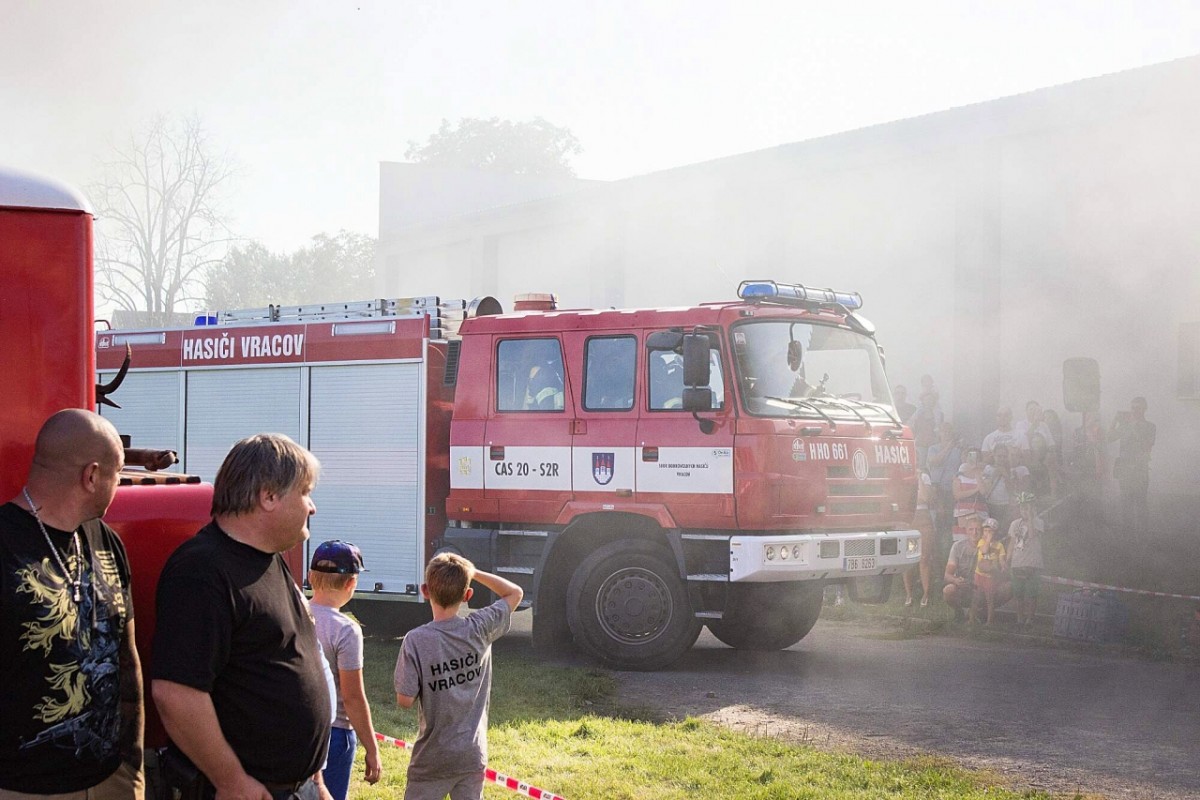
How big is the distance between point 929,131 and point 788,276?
3217mm

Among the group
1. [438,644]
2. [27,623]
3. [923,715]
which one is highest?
[27,623]

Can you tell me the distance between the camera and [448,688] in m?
4.36

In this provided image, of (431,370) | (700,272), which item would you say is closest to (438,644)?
(431,370)

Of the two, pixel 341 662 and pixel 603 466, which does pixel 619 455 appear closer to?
pixel 603 466

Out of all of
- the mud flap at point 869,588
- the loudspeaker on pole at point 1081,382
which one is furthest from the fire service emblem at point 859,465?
the loudspeaker on pole at point 1081,382

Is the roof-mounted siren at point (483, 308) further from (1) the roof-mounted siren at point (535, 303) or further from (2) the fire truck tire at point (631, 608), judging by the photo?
(2) the fire truck tire at point (631, 608)

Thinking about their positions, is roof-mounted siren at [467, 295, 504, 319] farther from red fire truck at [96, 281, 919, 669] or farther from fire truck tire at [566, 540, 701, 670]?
fire truck tire at [566, 540, 701, 670]

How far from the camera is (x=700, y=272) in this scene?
68.9 ft

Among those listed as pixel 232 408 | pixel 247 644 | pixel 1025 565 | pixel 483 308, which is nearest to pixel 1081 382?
pixel 1025 565

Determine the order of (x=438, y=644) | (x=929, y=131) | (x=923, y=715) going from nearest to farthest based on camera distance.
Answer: (x=438, y=644)
(x=923, y=715)
(x=929, y=131)

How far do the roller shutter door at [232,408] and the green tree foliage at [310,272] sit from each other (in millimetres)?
44427

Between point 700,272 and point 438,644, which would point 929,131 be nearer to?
point 700,272

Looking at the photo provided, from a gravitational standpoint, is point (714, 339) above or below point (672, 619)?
above

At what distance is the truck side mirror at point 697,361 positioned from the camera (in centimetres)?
847
